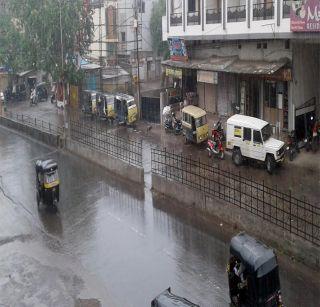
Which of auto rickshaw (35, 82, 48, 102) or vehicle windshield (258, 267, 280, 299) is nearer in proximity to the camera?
vehicle windshield (258, 267, 280, 299)

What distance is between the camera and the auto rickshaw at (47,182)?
1884cm

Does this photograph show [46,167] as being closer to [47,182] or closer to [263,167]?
[47,182]

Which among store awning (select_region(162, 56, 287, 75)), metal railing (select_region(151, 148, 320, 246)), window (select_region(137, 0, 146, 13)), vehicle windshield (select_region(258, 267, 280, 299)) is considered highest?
window (select_region(137, 0, 146, 13))

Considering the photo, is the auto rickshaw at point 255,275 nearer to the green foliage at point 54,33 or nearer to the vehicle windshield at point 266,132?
the vehicle windshield at point 266,132

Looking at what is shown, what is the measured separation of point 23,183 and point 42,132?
7.69m

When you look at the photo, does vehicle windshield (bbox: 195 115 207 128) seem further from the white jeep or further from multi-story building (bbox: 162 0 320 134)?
the white jeep

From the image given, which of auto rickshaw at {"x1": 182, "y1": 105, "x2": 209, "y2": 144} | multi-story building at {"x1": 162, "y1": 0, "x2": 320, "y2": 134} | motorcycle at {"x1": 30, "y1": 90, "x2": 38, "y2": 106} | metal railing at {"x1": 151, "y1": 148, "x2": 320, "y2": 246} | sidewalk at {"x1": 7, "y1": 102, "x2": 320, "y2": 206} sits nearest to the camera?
metal railing at {"x1": 151, "y1": 148, "x2": 320, "y2": 246}

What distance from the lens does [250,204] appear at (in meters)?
16.4

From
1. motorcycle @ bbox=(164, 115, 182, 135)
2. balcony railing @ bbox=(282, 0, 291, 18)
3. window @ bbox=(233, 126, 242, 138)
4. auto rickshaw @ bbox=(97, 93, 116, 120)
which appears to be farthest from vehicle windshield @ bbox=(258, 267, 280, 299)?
auto rickshaw @ bbox=(97, 93, 116, 120)

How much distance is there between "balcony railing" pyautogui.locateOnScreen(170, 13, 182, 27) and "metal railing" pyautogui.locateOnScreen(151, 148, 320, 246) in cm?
940

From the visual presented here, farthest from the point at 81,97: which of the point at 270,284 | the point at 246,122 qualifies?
the point at 270,284

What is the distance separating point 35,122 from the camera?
1280 inches

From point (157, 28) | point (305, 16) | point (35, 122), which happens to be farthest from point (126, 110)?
point (157, 28)

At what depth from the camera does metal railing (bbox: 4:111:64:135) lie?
3052 cm
